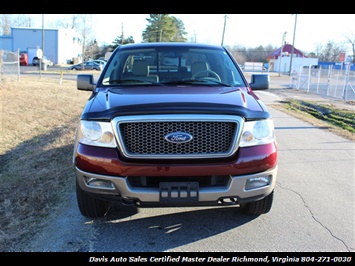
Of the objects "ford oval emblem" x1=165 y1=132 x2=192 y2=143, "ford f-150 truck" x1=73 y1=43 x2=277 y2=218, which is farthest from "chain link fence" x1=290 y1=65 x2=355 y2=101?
"ford oval emblem" x1=165 y1=132 x2=192 y2=143

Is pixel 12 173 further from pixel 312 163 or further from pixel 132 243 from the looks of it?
pixel 312 163

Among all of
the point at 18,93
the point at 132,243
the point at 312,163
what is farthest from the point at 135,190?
the point at 18,93

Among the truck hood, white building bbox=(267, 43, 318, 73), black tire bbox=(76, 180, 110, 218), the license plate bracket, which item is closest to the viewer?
the license plate bracket

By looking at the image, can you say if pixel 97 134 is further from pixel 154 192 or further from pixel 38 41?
pixel 38 41

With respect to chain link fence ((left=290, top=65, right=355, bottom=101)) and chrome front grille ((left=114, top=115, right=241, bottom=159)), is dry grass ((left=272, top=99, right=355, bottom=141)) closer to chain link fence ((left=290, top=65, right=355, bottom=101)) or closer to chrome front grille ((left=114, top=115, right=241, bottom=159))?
chain link fence ((left=290, top=65, right=355, bottom=101))

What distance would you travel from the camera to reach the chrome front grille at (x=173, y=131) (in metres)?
3.19

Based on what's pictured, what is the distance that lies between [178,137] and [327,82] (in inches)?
913

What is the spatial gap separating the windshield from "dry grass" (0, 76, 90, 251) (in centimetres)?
173

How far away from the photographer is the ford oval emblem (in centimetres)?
319

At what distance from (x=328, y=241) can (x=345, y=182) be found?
2096mm

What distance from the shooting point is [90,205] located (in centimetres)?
363

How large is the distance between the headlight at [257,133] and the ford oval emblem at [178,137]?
1.64ft

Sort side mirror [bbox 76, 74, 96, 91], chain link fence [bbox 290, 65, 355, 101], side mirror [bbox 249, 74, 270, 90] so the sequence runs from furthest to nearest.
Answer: chain link fence [bbox 290, 65, 355, 101], side mirror [bbox 249, 74, 270, 90], side mirror [bbox 76, 74, 96, 91]

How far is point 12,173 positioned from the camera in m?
6.37
